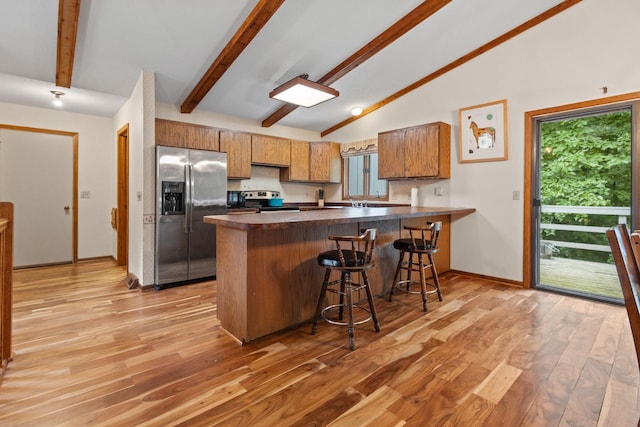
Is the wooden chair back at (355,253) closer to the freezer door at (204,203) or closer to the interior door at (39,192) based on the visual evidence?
the freezer door at (204,203)

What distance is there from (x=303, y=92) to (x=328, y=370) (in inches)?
111

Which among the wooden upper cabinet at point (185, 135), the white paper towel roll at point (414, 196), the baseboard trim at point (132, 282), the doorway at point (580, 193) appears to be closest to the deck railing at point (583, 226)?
the doorway at point (580, 193)

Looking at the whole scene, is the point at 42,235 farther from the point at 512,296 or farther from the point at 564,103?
the point at 564,103

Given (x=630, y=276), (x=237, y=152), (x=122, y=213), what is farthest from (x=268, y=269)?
(x=122, y=213)

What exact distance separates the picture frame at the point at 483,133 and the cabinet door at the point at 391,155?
803mm

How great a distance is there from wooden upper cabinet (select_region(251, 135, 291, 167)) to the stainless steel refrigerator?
1037 millimetres

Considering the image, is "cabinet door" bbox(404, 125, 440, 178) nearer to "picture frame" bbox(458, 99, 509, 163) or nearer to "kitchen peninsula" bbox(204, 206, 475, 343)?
"picture frame" bbox(458, 99, 509, 163)

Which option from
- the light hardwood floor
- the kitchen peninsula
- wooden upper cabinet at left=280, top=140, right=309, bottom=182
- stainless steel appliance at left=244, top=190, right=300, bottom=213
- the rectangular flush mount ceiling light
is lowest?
the light hardwood floor

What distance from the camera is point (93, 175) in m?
5.08

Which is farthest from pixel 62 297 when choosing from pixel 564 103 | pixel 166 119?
pixel 564 103

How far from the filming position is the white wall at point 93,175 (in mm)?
4890

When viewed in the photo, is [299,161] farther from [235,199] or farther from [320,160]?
[235,199]

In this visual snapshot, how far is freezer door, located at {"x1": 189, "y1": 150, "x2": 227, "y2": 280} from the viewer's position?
12.6ft

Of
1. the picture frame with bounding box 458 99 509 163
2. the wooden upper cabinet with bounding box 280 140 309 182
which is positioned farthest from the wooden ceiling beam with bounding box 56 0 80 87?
the picture frame with bounding box 458 99 509 163
